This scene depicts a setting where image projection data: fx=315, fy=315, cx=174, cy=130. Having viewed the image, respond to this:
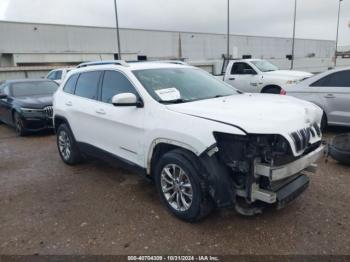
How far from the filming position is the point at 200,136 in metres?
3.10

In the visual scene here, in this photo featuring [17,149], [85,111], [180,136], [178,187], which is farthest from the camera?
[17,149]

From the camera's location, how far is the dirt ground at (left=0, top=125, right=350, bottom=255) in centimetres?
312

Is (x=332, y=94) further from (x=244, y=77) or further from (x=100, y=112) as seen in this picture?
(x=100, y=112)

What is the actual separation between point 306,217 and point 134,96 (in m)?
2.42

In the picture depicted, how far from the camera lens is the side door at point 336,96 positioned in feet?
21.9

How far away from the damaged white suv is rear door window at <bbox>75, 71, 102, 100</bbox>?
1.4 inches

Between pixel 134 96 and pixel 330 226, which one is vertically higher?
pixel 134 96

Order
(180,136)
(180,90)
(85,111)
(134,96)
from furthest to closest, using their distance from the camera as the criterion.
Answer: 1. (85,111)
2. (180,90)
3. (134,96)
4. (180,136)

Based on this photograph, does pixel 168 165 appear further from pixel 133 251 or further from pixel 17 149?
pixel 17 149

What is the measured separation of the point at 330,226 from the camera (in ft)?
10.9

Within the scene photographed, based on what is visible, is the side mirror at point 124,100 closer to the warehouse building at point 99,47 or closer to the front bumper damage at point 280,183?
the front bumper damage at point 280,183

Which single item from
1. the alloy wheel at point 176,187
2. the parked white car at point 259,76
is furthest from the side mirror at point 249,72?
the alloy wheel at point 176,187

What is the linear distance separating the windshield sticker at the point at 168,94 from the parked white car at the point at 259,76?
691 cm

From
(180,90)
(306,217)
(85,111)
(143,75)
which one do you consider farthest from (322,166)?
(85,111)
